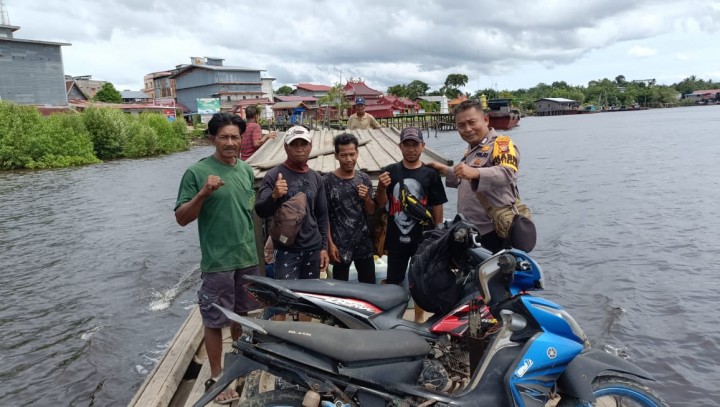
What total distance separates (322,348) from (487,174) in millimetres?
1680

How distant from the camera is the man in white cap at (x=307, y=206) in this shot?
3.71 m

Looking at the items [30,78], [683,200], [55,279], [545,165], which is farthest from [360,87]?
[55,279]

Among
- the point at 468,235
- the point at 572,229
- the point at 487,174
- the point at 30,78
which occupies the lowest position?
the point at 572,229

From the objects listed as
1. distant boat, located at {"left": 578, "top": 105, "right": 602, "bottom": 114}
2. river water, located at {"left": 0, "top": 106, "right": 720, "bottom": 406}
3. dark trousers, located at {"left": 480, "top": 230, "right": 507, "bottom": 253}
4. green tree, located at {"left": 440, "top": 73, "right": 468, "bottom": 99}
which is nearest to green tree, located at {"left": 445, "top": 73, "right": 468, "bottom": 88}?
green tree, located at {"left": 440, "top": 73, "right": 468, "bottom": 99}

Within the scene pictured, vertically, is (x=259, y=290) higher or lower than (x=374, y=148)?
lower

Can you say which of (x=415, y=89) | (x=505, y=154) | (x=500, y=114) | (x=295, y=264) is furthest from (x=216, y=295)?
(x=415, y=89)

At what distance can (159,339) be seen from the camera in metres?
7.07

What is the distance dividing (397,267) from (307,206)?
3.20ft

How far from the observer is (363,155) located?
20.3 ft

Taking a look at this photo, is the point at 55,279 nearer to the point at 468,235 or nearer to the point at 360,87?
the point at 468,235

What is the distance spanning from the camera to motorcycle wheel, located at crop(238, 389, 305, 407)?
238 cm

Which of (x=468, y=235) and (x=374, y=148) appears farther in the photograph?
(x=374, y=148)

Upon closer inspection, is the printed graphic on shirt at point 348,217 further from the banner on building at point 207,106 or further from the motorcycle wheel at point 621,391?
the banner on building at point 207,106

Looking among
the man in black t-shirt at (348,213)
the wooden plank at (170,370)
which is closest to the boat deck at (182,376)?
the wooden plank at (170,370)
